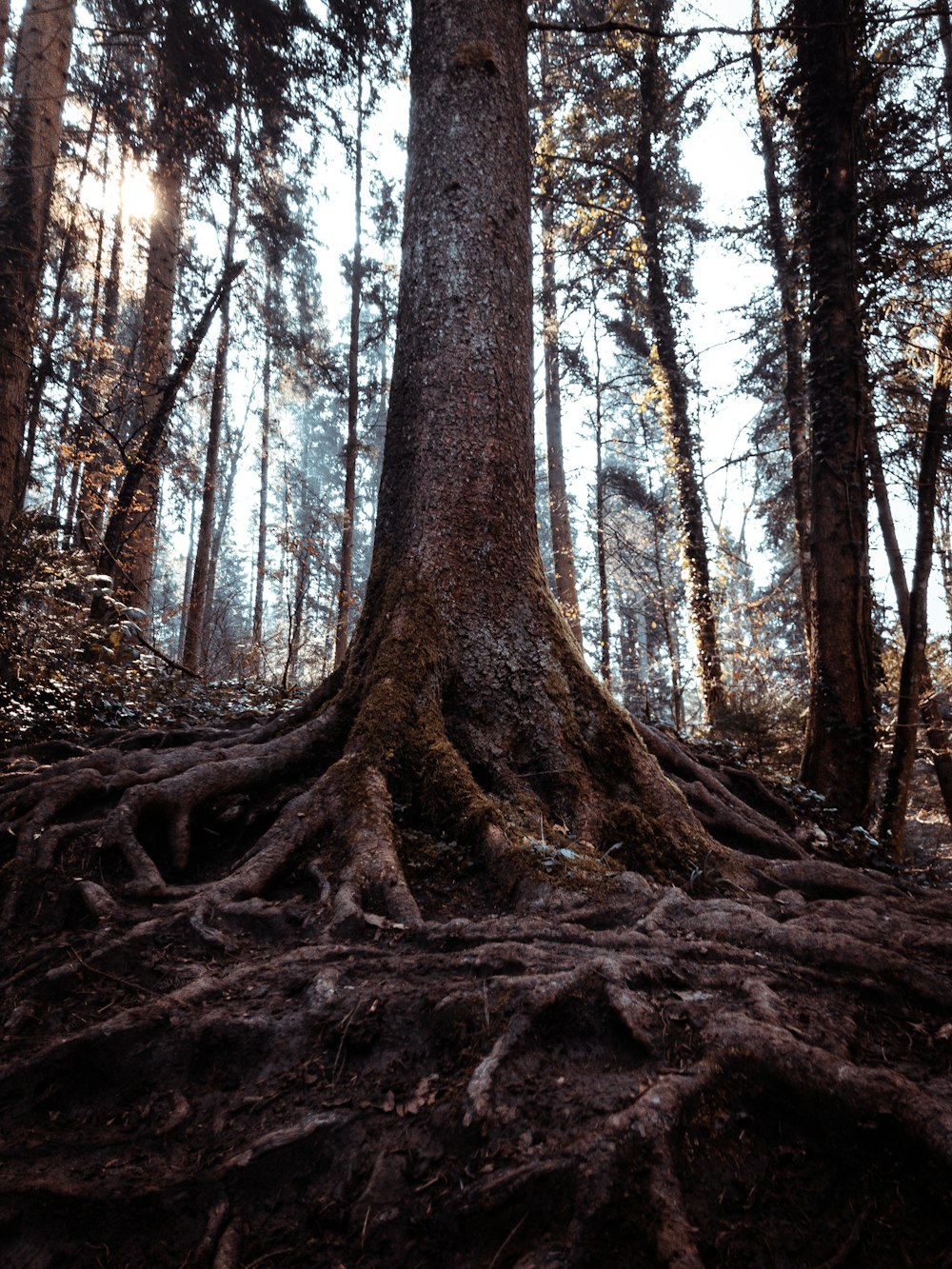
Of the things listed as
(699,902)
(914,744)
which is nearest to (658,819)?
(699,902)

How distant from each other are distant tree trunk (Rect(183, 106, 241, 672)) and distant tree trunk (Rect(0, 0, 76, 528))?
2115 millimetres

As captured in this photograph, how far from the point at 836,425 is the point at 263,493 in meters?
25.0

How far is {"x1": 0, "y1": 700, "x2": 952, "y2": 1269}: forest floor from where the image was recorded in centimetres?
130

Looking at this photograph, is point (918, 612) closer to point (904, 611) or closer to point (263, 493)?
point (904, 611)

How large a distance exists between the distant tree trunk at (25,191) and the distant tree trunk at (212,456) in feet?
6.94

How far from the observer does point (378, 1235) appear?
1.32m

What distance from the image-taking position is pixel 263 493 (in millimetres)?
27328

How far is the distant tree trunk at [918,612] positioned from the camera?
526 centimetres

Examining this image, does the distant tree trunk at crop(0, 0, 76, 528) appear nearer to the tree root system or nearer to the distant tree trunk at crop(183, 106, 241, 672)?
the distant tree trunk at crop(183, 106, 241, 672)

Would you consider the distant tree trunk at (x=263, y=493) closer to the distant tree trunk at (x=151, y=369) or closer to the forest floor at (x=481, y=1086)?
the distant tree trunk at (x=151, y=369)

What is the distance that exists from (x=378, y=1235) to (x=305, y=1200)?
20 cm

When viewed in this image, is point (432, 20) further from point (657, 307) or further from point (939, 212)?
point (657, 307)

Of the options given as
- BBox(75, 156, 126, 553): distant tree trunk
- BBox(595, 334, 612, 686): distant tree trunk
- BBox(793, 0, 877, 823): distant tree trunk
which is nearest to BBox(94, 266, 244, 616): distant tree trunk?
BBox(75, 156, 126, 553): distant tree trunk

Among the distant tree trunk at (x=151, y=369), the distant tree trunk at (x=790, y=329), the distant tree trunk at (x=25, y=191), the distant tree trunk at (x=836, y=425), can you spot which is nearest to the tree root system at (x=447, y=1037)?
the distant tree trunk at (x=836, y=425)
